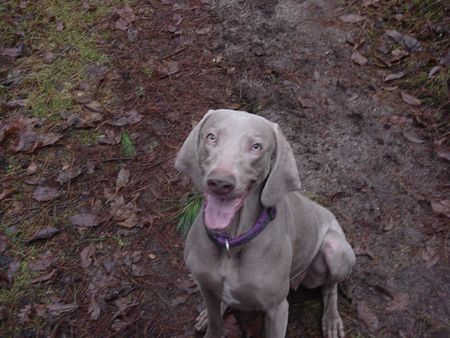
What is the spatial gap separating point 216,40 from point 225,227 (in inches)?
132

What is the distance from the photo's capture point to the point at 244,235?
8.84 ft

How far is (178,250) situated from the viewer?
12.9 ft

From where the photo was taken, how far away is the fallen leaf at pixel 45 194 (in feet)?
13.9

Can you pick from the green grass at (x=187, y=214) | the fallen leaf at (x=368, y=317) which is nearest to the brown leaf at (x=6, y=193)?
the green grass at (x=187, y=214)

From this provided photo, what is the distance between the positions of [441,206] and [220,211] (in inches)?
92.6

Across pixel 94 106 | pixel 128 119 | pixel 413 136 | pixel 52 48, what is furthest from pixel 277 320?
pixel 52 48

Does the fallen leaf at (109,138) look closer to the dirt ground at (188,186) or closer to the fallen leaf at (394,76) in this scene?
the dirt ground at (188,186)

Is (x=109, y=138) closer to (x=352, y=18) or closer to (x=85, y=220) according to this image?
(x=85, y=220)

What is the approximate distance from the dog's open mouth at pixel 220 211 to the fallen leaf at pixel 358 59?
3028 millimetres

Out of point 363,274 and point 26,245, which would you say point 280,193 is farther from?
point 26,245

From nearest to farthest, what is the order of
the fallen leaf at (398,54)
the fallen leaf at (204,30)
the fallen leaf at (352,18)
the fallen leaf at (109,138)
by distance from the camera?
the fallen leaf at (109,138)
the fallen leaf at (398,54)
the fallen leaf at (352,18)
the fallen leaf at (204,30)

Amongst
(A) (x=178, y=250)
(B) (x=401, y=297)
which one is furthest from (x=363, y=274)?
(A) (x=178, y=250)

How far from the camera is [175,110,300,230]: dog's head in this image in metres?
2.38

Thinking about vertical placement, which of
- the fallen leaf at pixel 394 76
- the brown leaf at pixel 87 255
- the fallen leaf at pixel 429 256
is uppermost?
the fallen leaf at pixel 394 76
